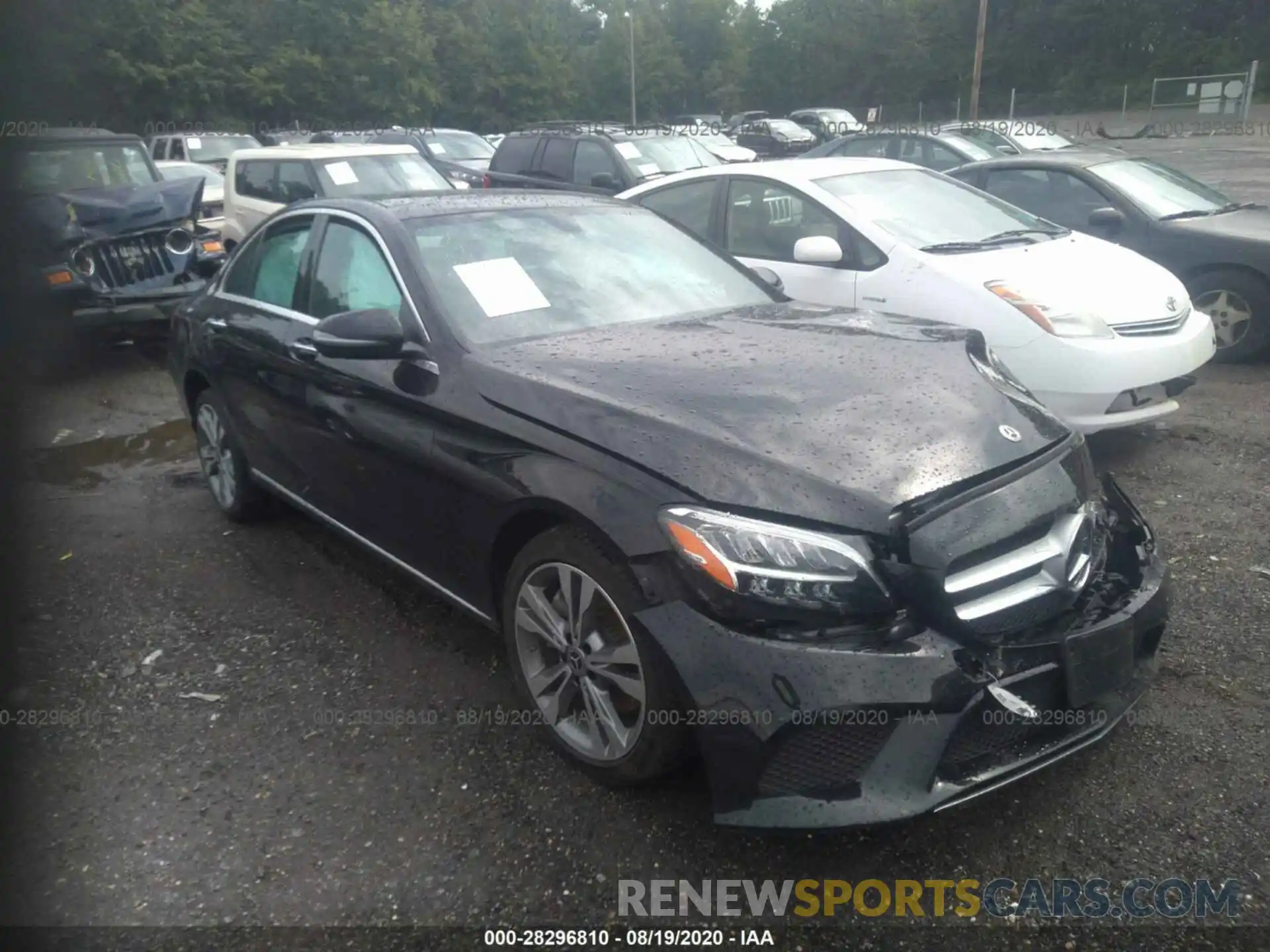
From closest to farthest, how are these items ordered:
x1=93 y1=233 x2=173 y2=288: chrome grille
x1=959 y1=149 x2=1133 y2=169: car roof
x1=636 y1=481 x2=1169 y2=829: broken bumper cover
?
1. x1=636 y1=481 x2=1169 y2=829: broken bumper cover
2. x1=959 y1=149 x2=1133 y2=169: car roof
3. x1=93 y1=233 x2=173 y2=288: chrome grille

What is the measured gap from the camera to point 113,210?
834 centimetres

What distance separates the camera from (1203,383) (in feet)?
22.7

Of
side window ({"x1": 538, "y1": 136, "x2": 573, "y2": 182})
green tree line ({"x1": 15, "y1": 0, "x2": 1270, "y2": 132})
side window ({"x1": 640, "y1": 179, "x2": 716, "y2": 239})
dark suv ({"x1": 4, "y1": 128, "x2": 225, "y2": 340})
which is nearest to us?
side window ({"x1": 640, "y1": 179, "x2": 716, "y2": 239})

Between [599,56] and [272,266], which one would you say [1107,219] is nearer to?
[272,266]

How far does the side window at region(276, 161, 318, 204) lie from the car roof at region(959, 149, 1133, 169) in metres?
6.15

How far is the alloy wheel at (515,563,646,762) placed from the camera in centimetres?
274

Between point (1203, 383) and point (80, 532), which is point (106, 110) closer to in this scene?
point (80, 532)

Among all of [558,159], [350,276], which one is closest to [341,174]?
[558,159]

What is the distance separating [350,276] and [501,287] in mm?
725

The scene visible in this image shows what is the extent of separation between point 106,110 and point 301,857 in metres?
15.1

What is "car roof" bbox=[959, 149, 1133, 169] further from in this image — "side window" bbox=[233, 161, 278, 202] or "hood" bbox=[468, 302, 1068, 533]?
"side window" bbox=[233, 161, 278, 202]

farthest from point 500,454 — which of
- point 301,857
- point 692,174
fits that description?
point 692,174

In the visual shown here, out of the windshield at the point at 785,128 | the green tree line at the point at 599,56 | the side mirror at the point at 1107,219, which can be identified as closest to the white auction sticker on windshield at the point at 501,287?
the green tree line at the point at 599,56

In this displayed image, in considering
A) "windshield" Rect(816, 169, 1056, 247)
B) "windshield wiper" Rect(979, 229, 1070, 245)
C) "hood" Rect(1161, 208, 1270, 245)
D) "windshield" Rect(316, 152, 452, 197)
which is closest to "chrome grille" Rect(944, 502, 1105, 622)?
"windshield" Rect(816, 169, 1056, 247)
